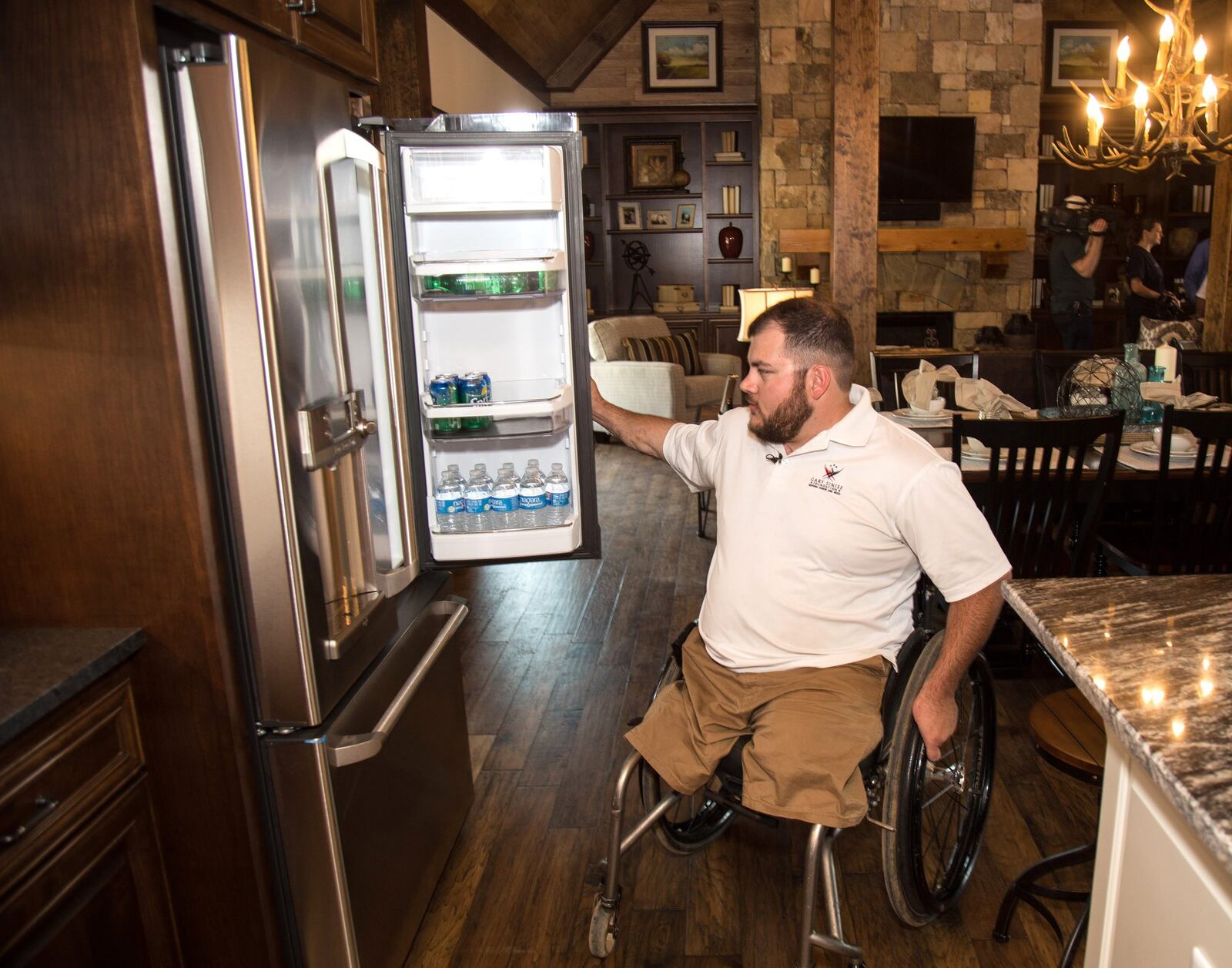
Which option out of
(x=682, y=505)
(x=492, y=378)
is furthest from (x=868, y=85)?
(x=492, y=378)

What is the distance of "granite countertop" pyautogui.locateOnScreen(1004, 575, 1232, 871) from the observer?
0.86 m

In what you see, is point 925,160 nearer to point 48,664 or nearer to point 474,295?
point 474,295

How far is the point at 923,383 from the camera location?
3.43 metres

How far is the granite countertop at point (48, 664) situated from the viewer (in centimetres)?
115

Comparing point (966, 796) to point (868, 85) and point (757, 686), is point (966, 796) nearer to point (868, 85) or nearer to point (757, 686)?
point (757, 686)

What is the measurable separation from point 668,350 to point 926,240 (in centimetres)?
230

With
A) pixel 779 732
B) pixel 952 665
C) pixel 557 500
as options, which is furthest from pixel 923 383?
pixel 779 732

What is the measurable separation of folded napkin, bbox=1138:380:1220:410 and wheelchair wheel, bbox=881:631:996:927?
1661mm

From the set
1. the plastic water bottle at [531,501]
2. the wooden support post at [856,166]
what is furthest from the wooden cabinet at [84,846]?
the wooden support post at [856,166]

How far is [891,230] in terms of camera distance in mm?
7539

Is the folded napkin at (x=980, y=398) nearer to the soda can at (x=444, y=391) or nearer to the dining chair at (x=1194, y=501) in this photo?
the dining chair at (x=1194, y=501)

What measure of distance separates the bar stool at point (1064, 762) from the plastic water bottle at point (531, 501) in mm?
1117

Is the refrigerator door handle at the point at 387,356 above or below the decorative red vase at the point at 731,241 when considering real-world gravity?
below

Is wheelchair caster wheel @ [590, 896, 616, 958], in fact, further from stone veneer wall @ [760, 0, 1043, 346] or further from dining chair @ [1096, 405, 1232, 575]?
stone veneer wall @ [760, 0, 1043, 346]
